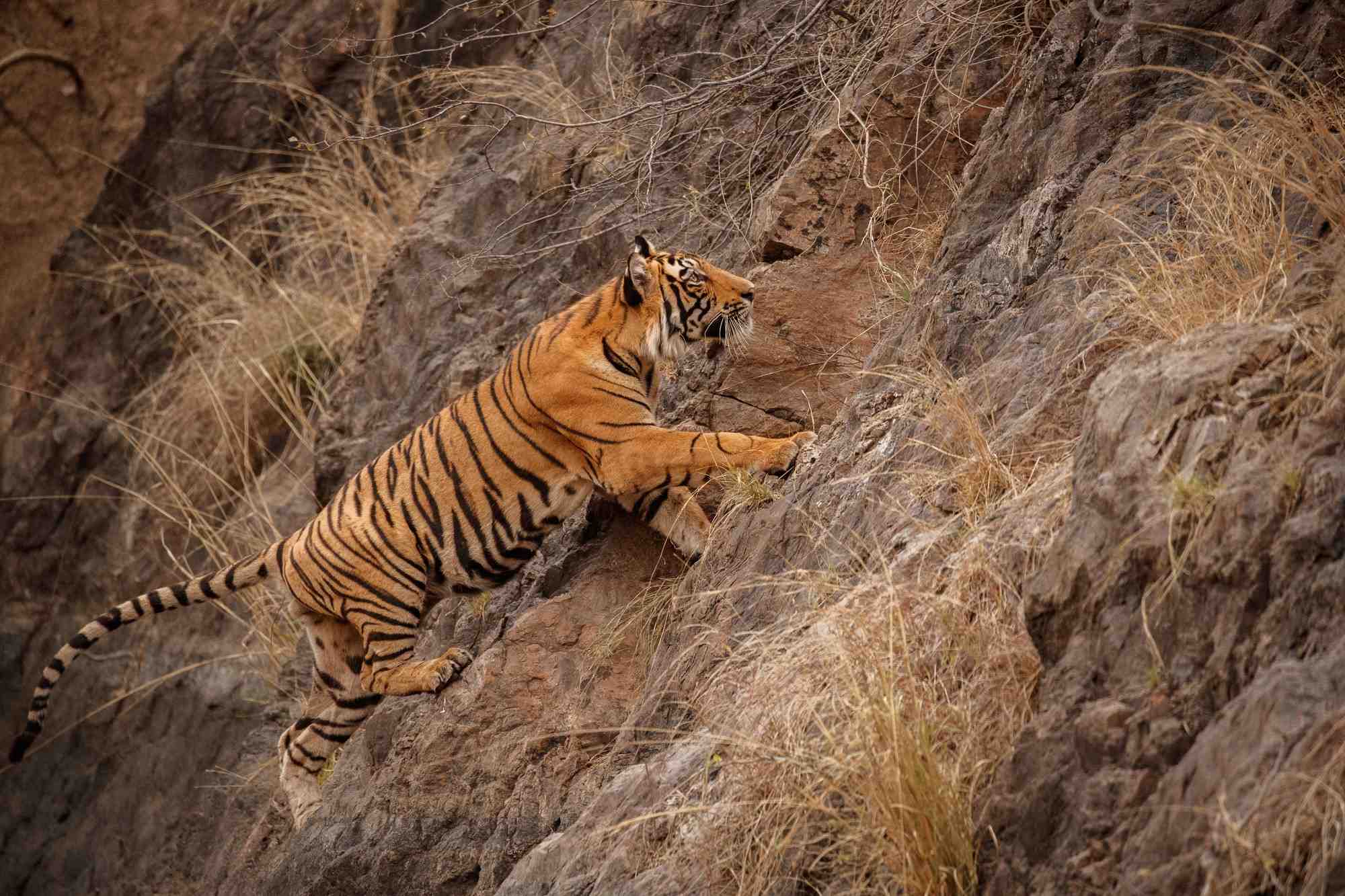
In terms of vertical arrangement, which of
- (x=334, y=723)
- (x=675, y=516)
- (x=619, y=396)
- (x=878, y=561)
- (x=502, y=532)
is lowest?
(x=334, y=723)

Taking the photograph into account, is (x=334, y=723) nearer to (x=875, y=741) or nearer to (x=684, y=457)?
(x=684, y=457)

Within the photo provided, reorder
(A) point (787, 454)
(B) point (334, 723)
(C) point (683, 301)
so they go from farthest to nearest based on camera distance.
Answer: (B) point (334, 723), (C) point (683, 301), (A) point (787, 454)

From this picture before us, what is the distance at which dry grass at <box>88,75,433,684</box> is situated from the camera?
10.7 m

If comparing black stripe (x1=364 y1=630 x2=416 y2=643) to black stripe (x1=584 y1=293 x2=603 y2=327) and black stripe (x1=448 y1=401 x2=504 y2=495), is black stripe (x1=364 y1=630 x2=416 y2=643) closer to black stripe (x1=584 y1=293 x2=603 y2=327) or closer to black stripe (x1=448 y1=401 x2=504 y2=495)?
black stripe (x1=448 y1=401 x2=504 y2=495)

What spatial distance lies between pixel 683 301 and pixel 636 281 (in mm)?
214

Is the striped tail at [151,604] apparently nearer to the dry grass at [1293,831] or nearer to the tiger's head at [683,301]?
the tiger's head at [683,301]

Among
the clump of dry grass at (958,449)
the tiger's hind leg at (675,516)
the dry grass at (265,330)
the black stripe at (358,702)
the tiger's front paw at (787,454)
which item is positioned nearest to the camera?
the clump of dry grass at (958,449)

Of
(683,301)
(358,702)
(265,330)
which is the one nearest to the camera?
(683,301)

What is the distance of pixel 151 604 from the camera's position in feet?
24.2

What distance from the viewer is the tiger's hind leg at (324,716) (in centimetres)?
697

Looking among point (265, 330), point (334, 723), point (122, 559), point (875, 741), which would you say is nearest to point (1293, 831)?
point (875, 741)

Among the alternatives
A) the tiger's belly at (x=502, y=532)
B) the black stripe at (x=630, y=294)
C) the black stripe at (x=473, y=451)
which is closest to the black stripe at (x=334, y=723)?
the tiger's belly at (x=502, y=532)

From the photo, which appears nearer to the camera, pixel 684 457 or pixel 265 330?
pixel 684 457

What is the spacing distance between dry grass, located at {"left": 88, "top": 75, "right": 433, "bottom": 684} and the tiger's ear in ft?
14.2
